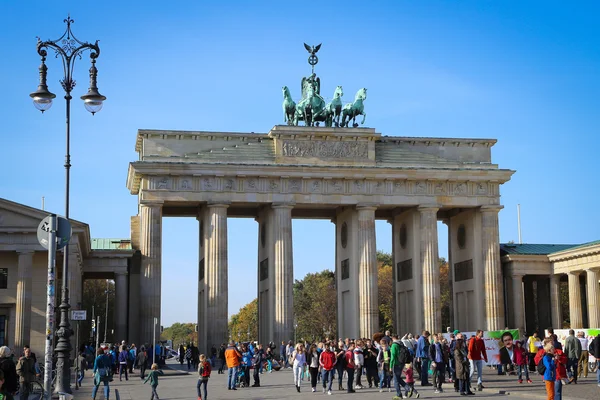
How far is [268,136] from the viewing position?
7088cm

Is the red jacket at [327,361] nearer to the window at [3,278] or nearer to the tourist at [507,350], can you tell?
the tourist at [507,350]

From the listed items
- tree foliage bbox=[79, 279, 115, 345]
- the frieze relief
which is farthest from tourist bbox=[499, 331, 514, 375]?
tree foliage bbox=[79, 279, 115, 345]

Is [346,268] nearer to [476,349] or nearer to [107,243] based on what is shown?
[107,243]

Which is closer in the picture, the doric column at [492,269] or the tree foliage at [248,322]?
the doric column at [492,269]

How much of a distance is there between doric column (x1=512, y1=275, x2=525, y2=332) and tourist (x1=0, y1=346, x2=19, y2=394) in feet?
193

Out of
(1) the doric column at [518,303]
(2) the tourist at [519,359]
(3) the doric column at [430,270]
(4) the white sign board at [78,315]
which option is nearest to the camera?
(4) the white sign board at [78,315]

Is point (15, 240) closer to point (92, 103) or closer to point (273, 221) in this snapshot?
point (273, 221)

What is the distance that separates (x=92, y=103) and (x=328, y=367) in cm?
1384

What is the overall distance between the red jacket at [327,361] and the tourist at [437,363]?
12.6 ft

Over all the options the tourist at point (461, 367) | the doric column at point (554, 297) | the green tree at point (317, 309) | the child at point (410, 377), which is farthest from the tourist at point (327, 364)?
the green tree at point (317, 309)

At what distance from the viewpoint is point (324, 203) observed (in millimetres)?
70250

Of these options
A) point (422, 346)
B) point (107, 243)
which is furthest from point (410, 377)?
point (107, 243)

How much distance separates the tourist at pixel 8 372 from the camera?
16.5 meters

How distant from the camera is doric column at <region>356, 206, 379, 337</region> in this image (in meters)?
69.2
